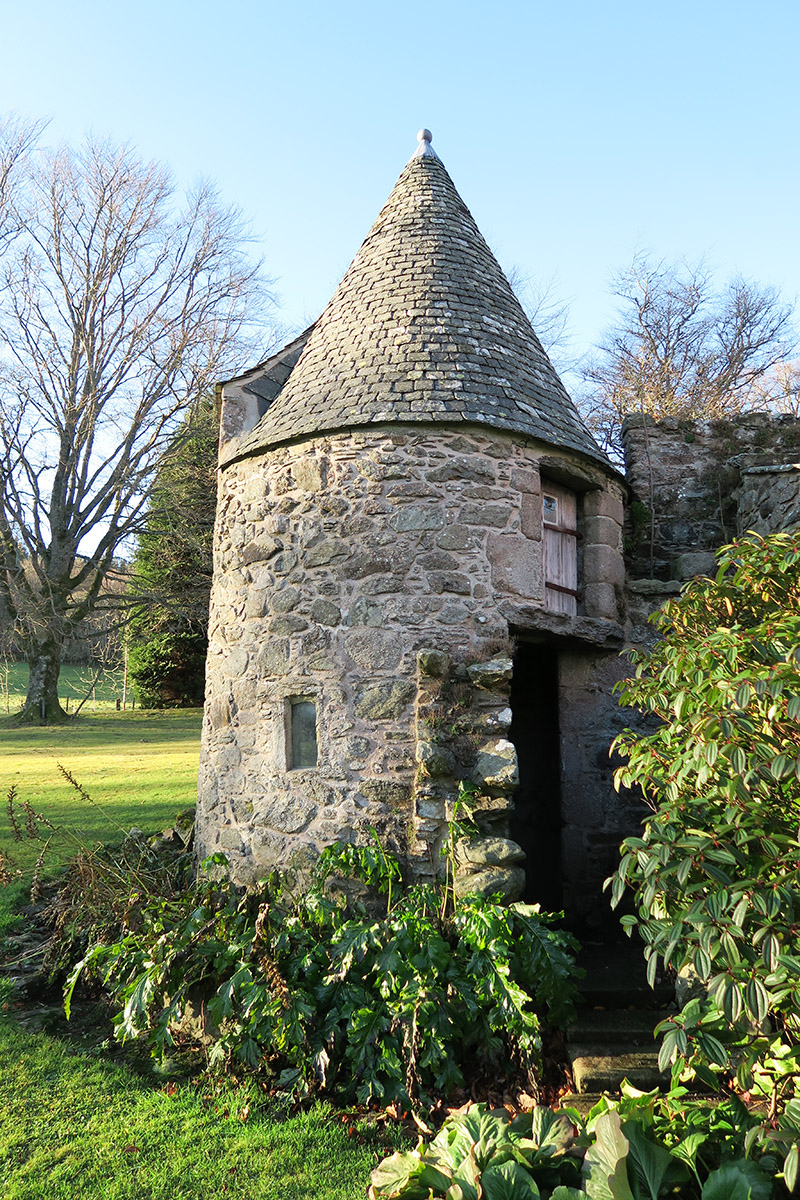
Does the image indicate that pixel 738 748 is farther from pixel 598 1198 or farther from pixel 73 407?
pixel 73 407

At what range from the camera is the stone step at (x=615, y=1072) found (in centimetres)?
434

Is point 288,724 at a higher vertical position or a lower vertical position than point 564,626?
lower

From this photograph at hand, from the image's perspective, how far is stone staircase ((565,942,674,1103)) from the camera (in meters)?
4.36

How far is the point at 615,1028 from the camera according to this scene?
491cm

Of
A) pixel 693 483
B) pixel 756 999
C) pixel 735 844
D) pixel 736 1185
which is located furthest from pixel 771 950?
pixel 693 483

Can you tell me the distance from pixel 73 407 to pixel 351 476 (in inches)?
528

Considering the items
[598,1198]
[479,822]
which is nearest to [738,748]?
[598,1198]

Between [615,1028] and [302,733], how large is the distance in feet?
9.88

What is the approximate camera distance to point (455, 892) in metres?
5.13

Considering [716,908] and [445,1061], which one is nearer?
[716,908]

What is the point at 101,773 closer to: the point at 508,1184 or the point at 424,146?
the point at 424,146

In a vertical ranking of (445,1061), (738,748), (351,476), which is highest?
(351,476)

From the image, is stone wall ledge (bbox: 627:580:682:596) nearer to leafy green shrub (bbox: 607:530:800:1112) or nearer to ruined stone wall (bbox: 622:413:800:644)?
ruined stone wall (bbox: 622:413:800:644)

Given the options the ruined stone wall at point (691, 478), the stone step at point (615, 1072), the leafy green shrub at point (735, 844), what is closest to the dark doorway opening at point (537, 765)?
the ruined stone wall at point (691, 478)
